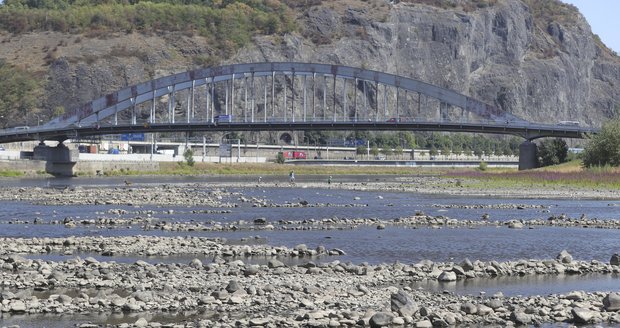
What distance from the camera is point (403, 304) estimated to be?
76.9 ft

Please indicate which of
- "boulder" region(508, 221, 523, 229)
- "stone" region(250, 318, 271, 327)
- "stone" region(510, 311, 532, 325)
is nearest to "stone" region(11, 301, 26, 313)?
"stone" region(250, 318, 271, 327)

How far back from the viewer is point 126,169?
13800cm

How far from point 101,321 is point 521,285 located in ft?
37.4

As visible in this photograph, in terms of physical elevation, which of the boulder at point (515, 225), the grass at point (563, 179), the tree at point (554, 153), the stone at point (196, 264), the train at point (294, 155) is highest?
the tree at point (554, 153)

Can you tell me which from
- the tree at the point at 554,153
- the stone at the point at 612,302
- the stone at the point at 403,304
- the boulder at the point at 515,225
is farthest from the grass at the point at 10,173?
the stone at the point at 612,302

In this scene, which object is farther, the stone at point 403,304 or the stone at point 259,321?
the stone at point 403,304

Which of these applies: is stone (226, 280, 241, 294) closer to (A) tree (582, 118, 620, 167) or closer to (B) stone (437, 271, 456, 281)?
(B) stone (437, 271, 456, 281)

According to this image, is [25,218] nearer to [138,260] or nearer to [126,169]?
[138,260]

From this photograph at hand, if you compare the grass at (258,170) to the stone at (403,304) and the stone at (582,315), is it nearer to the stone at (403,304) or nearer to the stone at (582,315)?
the stone at (403,304)

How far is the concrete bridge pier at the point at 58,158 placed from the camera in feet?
430

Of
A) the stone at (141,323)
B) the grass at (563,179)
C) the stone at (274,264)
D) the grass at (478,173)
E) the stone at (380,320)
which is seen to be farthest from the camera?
the grass at (478,173)

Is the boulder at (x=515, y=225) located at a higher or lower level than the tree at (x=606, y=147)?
lower

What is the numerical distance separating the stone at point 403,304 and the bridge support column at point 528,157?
338 ft

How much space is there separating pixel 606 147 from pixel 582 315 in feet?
255
